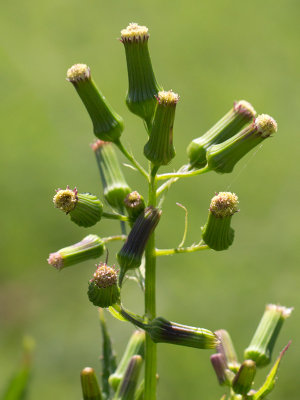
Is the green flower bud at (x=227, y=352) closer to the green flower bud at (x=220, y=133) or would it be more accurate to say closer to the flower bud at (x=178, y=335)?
the flower bud at (x=178, y=335)

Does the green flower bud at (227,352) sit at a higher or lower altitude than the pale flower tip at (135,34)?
lower

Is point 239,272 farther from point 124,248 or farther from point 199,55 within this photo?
point 124,248

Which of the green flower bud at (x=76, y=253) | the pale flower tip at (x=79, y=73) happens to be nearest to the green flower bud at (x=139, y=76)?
the pale flower tip at (x=79, y=73)

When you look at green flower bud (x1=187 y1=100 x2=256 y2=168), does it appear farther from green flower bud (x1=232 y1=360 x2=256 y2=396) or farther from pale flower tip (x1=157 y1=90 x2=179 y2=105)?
green flower bud (x1=232 y1=360 x2=256 y2=396)

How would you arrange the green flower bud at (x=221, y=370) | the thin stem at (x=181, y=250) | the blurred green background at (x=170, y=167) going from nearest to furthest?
the thin stem at (x=181, y=250), the green flower bud at (x=221, y=370), the blurred green background at (x=170, y=167)

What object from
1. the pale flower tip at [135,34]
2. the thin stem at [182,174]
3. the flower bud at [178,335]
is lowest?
the flower bud at [178,335]

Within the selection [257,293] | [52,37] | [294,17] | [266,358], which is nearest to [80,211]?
[266,358]

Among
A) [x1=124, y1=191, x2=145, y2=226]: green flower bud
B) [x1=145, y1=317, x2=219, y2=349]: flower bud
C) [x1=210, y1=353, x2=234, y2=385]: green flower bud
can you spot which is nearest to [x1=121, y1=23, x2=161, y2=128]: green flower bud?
[x1=124, y1=191, x2=145, y2=226]: green flower bud
